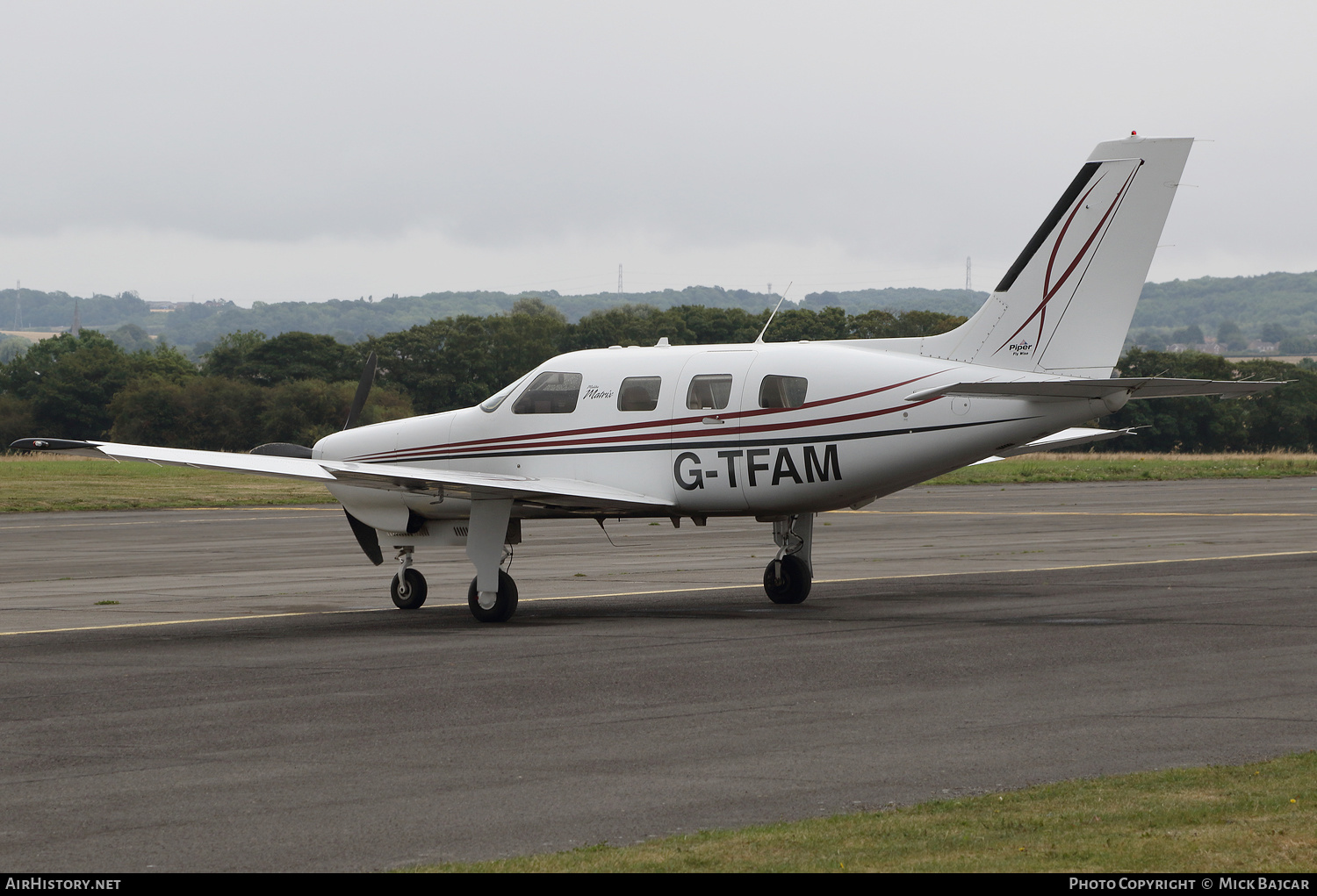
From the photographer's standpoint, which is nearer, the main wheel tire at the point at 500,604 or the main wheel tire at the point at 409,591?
the main wheel tire at the point at 500,604

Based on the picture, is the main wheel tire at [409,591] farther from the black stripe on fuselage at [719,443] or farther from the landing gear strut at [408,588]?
the black stripe on fuselage at [719,443]

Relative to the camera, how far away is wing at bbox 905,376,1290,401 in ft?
53.4

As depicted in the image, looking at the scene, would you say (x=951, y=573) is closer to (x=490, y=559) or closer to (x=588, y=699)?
(x=490, y=559)

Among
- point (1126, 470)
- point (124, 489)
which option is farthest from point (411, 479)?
point (1126, 470)

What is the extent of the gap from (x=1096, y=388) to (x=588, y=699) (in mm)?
7547

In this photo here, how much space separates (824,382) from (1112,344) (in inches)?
137

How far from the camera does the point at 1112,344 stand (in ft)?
58.7

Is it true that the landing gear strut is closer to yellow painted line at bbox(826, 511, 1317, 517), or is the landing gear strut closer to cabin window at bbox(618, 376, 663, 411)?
cabin window at bbox(618, 376, 663, 411)

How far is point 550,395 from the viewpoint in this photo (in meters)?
19.5

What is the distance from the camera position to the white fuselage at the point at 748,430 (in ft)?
58.1

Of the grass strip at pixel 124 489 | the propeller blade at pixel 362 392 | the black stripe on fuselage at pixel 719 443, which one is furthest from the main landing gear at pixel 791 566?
the grass strip at pixel 124 489

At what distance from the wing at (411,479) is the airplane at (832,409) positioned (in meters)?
0.03

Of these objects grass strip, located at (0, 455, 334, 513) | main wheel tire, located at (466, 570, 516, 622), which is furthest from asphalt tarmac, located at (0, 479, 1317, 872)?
grass strip, located at (0, 455, 334, 513)
